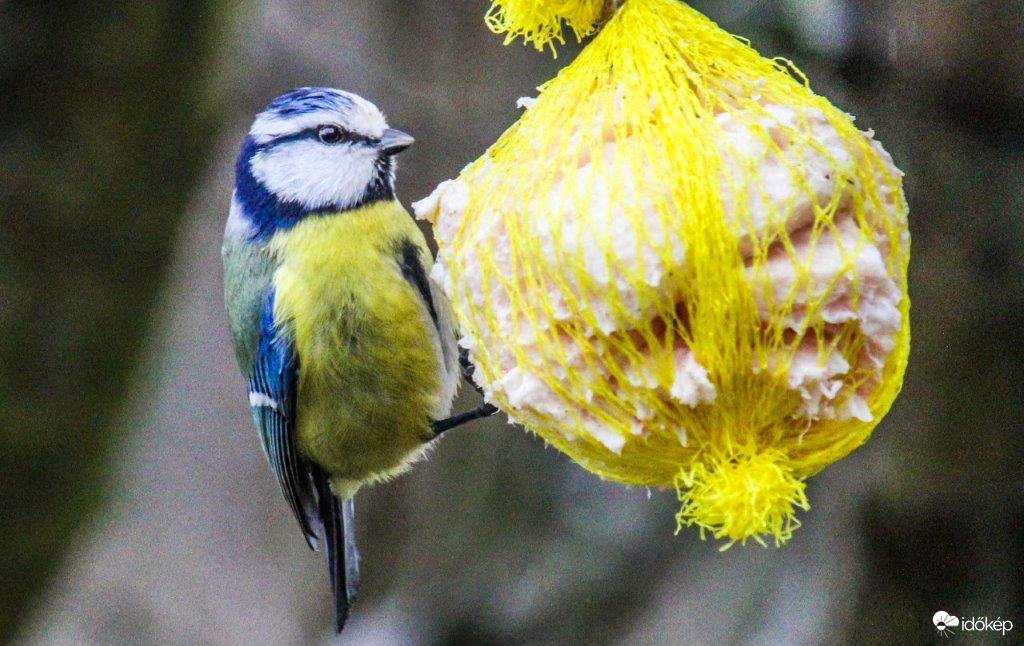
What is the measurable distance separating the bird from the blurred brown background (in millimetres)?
490

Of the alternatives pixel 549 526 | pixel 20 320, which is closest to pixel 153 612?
pixel 20 320

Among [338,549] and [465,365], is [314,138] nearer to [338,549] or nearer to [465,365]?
[465,365]

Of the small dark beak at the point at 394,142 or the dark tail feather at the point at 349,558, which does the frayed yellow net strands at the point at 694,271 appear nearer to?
the small dark beak at the point at 394,142

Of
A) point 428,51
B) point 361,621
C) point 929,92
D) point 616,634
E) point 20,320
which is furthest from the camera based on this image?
point 361,621

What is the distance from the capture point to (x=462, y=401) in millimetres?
2092

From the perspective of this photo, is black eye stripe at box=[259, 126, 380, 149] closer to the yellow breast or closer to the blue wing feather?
the yellow breast

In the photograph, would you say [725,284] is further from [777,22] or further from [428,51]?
[428,51]

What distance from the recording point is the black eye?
1482 mm

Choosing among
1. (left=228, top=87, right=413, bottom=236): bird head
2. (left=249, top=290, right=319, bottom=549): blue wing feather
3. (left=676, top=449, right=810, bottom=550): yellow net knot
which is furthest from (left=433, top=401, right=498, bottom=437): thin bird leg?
(left=676, top=449, right=810, bottom=550): yellow net knot

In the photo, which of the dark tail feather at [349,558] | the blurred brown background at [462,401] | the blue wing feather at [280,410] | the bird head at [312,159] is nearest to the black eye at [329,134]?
the bird head at [312,159]

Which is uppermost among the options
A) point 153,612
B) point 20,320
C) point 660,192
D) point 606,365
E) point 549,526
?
point 660,192

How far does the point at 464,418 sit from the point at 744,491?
0.64 m

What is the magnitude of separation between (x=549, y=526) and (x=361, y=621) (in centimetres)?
59

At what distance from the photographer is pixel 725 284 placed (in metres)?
0.98
